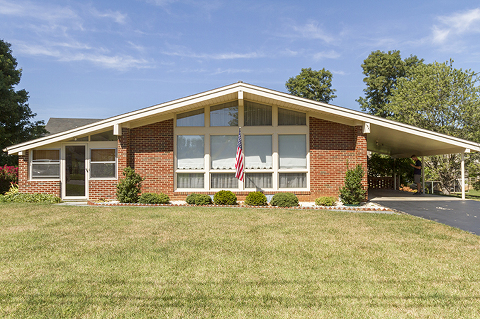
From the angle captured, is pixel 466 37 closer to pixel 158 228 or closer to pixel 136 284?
A: pixel 158 228

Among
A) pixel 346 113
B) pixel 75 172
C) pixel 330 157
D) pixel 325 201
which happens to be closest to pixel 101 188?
pixel 75 172

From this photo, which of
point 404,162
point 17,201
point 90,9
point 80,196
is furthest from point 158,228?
point 404,162

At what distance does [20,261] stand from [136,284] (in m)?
2.33

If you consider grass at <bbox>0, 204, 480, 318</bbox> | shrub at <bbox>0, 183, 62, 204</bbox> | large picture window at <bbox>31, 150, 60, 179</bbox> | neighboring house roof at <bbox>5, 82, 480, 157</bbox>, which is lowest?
grass at <bbox>0, 204, 480, 318</bbox>

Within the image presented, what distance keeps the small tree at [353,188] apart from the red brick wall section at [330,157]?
0.74 meters

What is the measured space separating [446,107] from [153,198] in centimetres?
1853

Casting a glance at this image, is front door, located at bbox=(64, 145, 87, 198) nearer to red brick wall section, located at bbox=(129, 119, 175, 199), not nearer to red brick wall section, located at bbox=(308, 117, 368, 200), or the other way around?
red brick wall section, located at bbox=(129, 119, 175, 199)

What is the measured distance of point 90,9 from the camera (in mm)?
13398

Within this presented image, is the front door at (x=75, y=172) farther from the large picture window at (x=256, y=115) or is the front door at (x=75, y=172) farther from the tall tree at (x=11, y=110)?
the tall tree at (x=11, y=110)

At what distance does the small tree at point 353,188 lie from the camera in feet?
35.0

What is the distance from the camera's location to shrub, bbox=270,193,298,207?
1055 centimetres

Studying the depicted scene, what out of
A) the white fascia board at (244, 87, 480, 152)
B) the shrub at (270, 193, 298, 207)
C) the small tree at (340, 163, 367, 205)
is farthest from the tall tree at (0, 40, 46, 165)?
the small tree at (340, 163, 367, 205)

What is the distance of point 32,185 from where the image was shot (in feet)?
40.4

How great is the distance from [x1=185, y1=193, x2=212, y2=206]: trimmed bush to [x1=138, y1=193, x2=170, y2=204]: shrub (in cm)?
88
